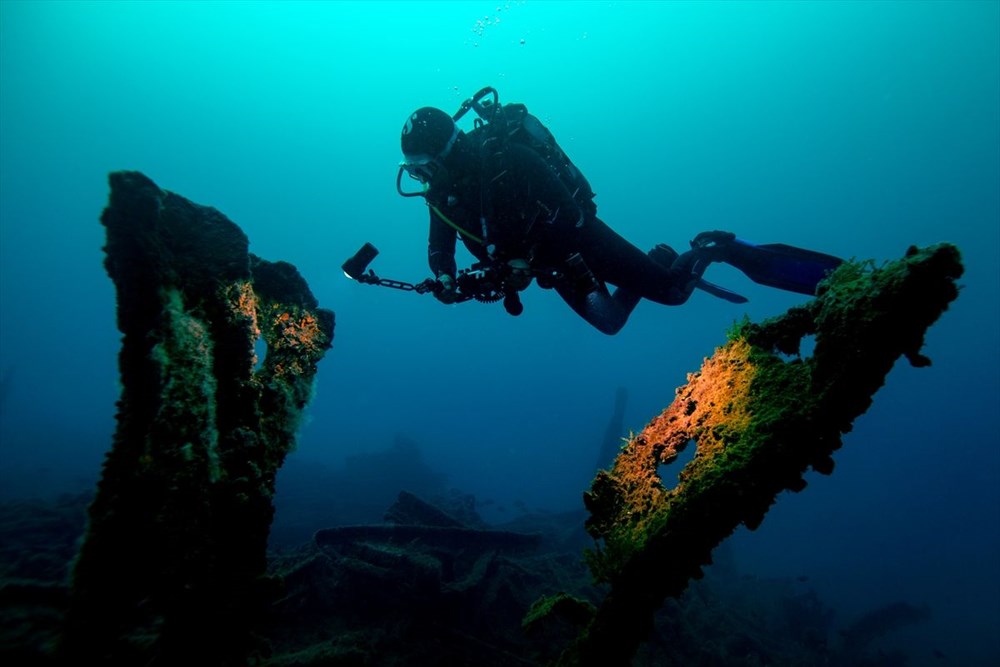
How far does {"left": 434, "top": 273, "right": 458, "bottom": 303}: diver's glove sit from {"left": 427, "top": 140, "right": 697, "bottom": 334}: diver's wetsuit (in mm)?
460

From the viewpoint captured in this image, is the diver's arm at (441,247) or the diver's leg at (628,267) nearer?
the diver's arm at (441,247)

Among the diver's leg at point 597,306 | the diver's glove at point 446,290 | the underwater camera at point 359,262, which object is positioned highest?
the diver's leg at point 597,306

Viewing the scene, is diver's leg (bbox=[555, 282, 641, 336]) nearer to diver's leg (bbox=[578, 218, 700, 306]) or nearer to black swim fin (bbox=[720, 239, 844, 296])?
diver's leg (bbox=[578, 218, 700, 306])

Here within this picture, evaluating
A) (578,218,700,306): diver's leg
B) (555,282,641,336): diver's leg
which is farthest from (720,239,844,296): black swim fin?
(555,282,641,336): diver's leg

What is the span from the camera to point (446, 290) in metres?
4.32

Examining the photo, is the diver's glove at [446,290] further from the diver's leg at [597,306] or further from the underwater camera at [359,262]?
the diver's leg at [597,306]

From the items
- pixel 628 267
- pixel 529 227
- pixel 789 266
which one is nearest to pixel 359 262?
pixel 529 227

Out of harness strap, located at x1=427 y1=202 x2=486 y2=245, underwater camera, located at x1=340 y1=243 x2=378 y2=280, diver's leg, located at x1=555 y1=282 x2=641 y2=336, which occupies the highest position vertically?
harness strap, located at x1=427 y1=202 x2=486 y2=245

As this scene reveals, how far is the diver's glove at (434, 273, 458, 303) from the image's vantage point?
4.31m

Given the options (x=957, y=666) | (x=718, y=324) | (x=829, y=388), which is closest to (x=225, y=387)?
(x=829, y=388)

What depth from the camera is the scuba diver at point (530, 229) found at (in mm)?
4625

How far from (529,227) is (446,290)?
45.8 inches

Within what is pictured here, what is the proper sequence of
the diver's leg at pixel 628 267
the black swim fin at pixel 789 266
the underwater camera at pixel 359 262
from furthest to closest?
the diver's leg at pixel 628 267 < the black swim fin at pixel 789 266 < the underwater camera at pixel 359 262

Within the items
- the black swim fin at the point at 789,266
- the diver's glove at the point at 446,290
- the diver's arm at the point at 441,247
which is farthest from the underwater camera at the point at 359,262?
the black swim fin at the point at 789,266
